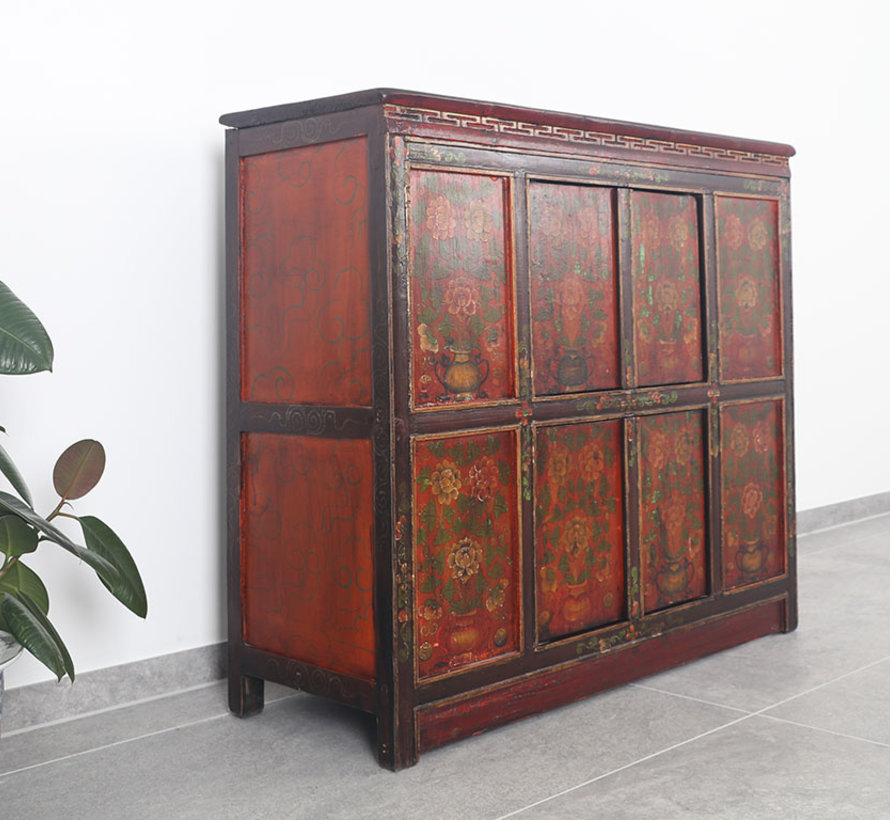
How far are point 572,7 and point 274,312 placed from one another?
215 centimetres

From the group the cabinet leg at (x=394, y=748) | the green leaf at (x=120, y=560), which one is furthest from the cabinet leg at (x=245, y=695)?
the green leaf at (x=120, y=560)

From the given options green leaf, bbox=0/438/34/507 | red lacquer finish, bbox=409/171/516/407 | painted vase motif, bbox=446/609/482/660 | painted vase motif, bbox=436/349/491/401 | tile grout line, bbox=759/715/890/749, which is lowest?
tile grout line, bbox=759/715/890/749

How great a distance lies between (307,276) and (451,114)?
529 mm

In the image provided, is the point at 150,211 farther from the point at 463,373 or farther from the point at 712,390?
the point at 712,390

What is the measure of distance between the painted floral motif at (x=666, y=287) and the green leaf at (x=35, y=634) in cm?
178

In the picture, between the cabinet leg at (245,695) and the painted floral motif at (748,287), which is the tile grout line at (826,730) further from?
the cabinet leg at (245,695)

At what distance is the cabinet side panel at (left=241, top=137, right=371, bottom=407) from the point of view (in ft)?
8.93

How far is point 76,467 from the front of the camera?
255 centimetres

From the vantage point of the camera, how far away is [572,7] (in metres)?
4.41

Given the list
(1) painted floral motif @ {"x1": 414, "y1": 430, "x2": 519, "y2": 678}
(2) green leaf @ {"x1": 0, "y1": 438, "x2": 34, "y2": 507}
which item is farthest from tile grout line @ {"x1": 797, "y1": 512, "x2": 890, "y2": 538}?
(2) green leaf @ {"x1": 0, "y1": 438, "x2": 34, "y2": 507}

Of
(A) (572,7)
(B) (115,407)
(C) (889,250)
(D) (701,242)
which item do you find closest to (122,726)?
(B) (115,407)

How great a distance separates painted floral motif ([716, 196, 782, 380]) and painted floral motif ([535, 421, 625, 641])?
2.05 ft

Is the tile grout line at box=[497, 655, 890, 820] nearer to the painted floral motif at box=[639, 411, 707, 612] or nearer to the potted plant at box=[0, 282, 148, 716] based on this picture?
the painted floral motif at box=[639, 411, 707, 612]

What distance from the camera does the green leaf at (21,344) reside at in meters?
2.18
